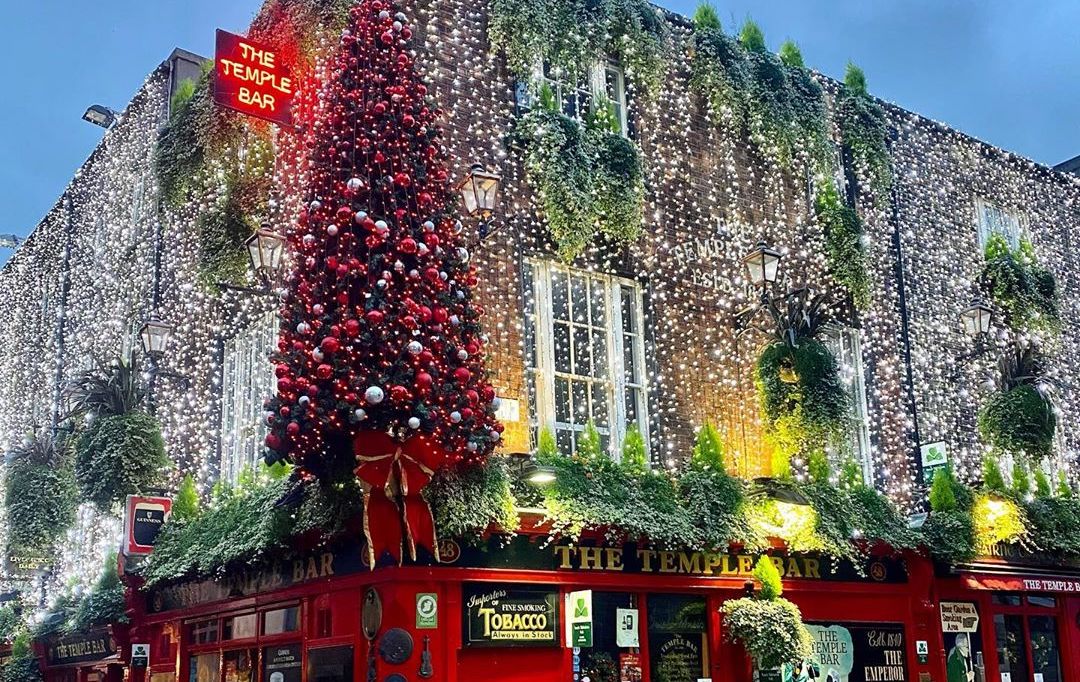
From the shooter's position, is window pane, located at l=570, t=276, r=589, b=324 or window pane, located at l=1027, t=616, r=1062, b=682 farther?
window pane, located at l=1027, t=616, r=1062, b=682

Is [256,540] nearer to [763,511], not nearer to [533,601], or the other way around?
[533,601]

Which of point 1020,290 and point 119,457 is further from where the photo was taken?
point 1020,290

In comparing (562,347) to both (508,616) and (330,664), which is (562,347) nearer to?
(508,616)

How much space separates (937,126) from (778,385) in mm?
6976

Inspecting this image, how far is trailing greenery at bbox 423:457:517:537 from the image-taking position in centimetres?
964

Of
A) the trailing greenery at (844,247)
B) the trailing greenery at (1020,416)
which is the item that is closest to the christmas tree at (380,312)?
the trailing greenery at (844,247)

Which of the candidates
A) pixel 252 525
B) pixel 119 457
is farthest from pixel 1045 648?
pixel 119 457

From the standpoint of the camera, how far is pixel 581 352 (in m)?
12.2

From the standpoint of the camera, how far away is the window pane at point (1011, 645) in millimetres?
14172

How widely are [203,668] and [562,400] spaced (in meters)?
5.34

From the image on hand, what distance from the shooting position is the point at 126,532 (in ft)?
41.6

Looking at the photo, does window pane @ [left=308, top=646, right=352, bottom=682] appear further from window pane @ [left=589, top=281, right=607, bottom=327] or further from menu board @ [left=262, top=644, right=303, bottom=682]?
window pane @ [left=589, top=281, right=607, bottom=327]

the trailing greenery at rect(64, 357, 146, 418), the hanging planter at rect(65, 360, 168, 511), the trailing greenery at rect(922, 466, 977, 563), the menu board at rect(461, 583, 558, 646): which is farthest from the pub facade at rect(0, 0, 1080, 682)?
the hanging planter at rect(65, 360, 168, 511)

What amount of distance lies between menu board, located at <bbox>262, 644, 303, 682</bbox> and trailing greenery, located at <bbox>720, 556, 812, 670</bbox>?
4.39 meters
